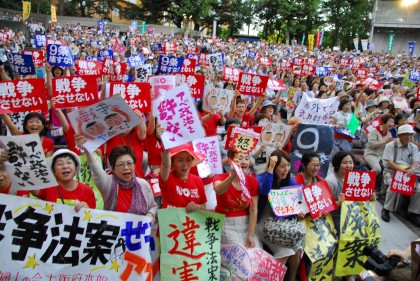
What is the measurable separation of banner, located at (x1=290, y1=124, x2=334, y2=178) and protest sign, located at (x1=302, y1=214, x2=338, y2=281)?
1563 millimetres

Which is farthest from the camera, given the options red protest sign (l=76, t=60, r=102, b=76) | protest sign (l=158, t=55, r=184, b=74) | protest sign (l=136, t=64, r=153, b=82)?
red protest sign (l=76, t=60, r=102, b=76)

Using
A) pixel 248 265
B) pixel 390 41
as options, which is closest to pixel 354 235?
pixel 248 265

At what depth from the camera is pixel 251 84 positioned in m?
7.57

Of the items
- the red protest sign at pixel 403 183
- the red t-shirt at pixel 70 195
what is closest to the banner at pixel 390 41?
the red protest sign at pixel 403 183

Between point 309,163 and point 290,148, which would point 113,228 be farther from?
point 290,148

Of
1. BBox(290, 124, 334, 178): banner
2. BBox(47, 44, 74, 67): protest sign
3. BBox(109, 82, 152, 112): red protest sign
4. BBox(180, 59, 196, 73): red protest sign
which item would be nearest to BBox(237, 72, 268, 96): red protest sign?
BBox(290, 124, 334, 178): banner

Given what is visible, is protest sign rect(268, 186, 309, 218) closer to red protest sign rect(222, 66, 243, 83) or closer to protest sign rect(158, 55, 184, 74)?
protest sign rect(158, 55, 184, 74)

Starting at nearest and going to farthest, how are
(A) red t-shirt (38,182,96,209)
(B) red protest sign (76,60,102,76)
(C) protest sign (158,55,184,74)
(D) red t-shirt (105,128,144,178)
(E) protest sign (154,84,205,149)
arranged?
(A) red t-shirt (38,182,96,209)
(E) protest sign (154,84,205,149)
(D) red t-shirt (105,128,144,178)
(C) protest sign (158,55,184,74)
(B) red protest sign (76,60,102,76)

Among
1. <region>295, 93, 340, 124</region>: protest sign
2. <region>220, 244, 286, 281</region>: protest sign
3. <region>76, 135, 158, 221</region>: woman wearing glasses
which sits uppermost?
<region>295, 93, 340, 124</region>: protest sign

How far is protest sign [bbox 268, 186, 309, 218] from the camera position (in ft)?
13.3

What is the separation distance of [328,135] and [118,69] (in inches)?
256

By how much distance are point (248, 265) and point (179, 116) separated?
5.32 ft

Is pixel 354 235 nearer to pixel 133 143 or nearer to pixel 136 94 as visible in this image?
pixel 133 143

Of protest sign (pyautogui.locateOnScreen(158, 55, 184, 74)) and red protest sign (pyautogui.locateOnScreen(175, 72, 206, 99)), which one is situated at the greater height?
protest sign (pyautogui.locateOnScreen(158, 55, 184, 74))
